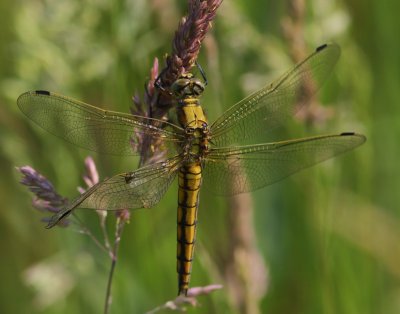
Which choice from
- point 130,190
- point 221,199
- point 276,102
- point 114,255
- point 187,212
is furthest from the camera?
point 221,199

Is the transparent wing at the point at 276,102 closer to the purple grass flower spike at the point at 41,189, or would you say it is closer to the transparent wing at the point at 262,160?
the transparent wing at the point at 262,160

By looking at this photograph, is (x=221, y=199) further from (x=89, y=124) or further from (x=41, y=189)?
(x=41, y=189)

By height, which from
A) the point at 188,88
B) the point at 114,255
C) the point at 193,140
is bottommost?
the point at 114,255

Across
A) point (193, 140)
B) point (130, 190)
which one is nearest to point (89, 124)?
point (130, 190)

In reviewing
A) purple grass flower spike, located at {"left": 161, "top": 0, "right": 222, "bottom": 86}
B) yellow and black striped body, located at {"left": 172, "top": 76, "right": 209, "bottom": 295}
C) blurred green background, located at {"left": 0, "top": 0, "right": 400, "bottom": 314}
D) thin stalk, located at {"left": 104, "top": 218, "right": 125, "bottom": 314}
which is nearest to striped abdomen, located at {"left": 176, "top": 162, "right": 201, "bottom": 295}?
yellow and black striped body, located at {"left": 172, "top": 76, "right": 209, "bottom": 295}

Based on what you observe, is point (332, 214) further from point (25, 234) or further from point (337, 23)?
point (25, 234)

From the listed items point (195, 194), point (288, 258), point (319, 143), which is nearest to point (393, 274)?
point (288, 258)
